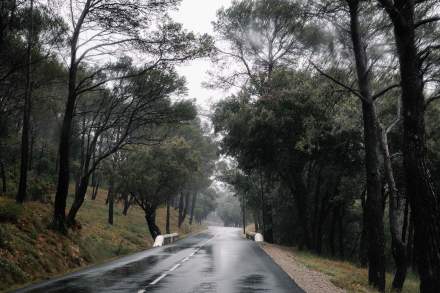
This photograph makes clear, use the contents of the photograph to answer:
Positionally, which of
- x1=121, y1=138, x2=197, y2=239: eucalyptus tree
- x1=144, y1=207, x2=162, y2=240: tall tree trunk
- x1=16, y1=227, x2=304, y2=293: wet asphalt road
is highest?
x1=121, y1=138, x2=197, y2=239: eucalyptus tree

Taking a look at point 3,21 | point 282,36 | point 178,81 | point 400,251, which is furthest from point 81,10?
point 400,251

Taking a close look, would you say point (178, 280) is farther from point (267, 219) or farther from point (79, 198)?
point (267, 219)

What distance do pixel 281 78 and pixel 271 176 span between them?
11810mm

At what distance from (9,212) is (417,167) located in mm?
16195

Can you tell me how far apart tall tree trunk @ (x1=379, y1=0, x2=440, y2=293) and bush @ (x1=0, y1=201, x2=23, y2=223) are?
15753 mm

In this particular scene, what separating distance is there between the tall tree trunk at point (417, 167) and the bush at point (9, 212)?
1575 centimetres

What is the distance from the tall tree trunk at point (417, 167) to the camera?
760 centimetres

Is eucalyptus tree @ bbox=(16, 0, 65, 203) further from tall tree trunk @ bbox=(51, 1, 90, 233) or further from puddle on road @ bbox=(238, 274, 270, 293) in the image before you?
puddle on road @ bbox=(238, 274, 270, 293)

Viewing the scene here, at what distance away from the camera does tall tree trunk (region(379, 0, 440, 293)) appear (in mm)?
7602

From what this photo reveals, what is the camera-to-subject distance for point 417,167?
7.87 metres

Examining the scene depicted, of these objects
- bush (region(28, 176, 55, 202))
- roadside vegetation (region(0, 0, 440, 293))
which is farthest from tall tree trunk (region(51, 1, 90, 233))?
bush (region(28, 176, 55, 202))

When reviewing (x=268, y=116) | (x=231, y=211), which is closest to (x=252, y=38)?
(x=268, y=116)

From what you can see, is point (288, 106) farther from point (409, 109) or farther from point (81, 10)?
point (409, 109)

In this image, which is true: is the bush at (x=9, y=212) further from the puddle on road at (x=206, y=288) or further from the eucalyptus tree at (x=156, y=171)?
the eucalyptus tree at (x=156, y=171)
